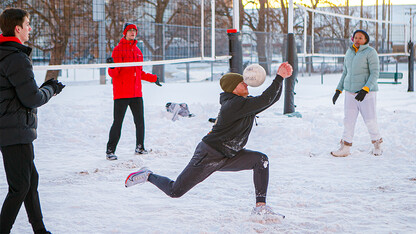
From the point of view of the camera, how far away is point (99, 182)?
5.61 m

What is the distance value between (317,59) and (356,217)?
31731 mm

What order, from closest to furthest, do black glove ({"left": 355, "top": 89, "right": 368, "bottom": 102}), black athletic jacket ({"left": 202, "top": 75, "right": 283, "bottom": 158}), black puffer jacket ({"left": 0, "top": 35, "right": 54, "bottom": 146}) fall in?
black puffer jacket ({"left": 0, "top": 35, "right": 54, "bottom": 146}) → black athletic jacket ({"left": 202, "top": 75, "right": 283, "bottom": 158}) → black glove ({"left": 355, "top": 89, "right": 368, "bottom": 102})

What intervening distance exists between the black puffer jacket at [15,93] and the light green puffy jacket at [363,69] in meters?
4.44

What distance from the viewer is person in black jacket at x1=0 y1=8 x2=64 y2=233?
3.42 meters

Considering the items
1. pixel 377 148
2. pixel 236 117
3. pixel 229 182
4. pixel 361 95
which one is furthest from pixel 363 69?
pixel 236 117

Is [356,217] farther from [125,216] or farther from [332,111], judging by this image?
[332,111]

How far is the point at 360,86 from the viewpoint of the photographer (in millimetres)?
6863

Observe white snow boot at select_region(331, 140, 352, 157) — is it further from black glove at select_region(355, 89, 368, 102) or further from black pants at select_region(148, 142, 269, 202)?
black pants at select_region(148, 142, 269, 202)

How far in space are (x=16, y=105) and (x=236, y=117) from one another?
1506mm

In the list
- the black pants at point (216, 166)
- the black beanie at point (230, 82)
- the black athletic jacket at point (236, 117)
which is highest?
the black beanie at point (230, 82)

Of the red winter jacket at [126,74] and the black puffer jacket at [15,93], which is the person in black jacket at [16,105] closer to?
the black puffer jacket at [15,93]

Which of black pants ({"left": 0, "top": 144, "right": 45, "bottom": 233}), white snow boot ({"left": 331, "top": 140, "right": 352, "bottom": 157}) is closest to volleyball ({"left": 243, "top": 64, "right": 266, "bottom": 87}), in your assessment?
black pants ({"left": 0, "top": 144, "right": 45, "bottom": 233})

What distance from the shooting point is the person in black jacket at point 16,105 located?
11.2ft

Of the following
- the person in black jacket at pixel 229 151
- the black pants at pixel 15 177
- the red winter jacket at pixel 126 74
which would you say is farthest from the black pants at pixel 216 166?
the red winter jacket at pixel 126 74
